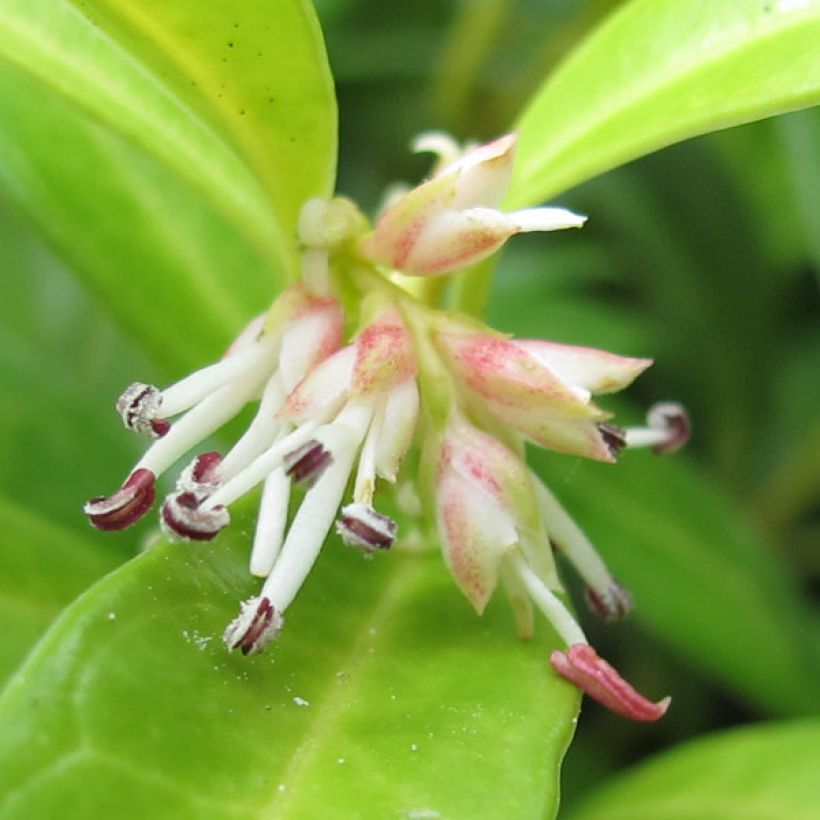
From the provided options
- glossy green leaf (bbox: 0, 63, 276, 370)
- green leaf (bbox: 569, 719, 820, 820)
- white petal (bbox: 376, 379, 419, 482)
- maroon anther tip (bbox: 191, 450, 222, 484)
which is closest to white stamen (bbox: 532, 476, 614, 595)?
white petal (bbox: 376, 379, 419, 482)

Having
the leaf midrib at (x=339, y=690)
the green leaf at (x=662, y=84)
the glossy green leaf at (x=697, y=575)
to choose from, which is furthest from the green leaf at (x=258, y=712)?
the glossy green leaf at (x=697, y=575)

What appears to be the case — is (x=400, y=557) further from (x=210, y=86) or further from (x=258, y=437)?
(x=210, y=86)

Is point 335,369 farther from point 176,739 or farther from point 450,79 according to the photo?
point 450,79

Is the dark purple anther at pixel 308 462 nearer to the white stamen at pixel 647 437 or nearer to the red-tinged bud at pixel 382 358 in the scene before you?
the red-tinged bud at pixel 382 358

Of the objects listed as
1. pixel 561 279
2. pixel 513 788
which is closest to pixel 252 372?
pixel 513 788

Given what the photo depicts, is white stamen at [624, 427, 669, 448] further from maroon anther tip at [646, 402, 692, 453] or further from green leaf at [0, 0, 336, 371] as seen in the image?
green leaf at [0, 0, 336, 371]

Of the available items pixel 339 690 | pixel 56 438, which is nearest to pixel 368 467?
pixel 339 690
